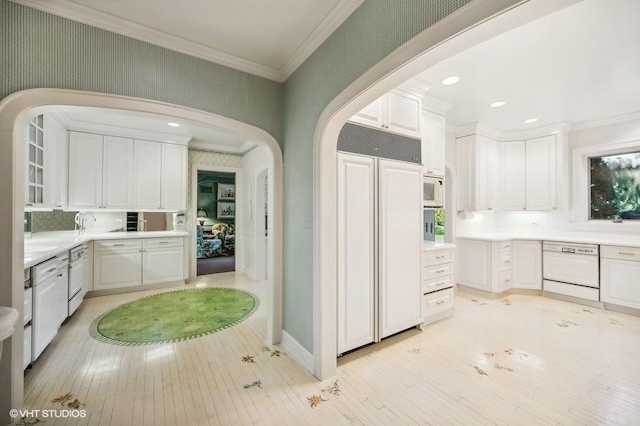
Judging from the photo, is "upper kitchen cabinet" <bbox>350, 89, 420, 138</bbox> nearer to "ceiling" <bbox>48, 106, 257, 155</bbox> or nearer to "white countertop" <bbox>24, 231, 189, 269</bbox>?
"ceiling" <bbox>48, 106, 257, 155</bbox>

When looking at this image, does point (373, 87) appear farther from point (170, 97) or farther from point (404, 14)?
point (170, 97)

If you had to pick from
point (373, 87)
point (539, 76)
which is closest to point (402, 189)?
point (373, 87)

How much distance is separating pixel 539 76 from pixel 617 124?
242cm

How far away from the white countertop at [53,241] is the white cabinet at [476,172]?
4937 mm

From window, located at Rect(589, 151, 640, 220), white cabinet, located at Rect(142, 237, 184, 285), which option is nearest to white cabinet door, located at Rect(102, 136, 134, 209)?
white cabinet, located at Rect(142, 237, 184, 285)

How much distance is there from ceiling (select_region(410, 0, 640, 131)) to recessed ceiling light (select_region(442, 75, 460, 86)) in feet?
0.16

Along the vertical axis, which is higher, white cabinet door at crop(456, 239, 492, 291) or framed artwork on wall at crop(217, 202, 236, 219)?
framed artwork on wall at crop(217, 202, 236, 219)

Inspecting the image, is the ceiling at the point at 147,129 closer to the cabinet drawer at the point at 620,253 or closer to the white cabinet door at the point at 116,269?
the white cabinet door at the point at 116,269

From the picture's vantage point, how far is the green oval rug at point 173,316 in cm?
280

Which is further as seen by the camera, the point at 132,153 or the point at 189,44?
the point at 132,153

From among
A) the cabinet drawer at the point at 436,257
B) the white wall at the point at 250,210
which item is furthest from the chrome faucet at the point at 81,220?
the cabinet drawer at the point at 436,257

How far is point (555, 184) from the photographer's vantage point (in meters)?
4.27

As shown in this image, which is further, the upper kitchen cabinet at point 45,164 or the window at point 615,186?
the window at point 615,186

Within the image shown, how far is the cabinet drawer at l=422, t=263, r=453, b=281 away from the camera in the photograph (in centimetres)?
296
